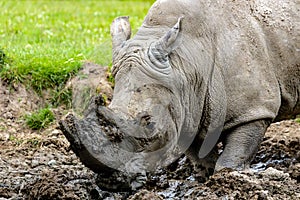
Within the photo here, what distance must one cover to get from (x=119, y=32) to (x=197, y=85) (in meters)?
0.70

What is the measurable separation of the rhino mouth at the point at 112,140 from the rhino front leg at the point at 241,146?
2.71 ft

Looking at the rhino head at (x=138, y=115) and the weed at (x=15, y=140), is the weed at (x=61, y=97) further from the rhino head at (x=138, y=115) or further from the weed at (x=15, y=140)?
the rhino head at (x=138, y=115)

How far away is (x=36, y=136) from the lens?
285 inches

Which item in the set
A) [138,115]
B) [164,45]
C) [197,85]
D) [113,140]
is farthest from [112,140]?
[197,85]

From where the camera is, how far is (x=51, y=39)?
10.1 meters

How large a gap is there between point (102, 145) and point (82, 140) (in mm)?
161

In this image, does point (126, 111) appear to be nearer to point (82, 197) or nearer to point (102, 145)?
point (102, 145)

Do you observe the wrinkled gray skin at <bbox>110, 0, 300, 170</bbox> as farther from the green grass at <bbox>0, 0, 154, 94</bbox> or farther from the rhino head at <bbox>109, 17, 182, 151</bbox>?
the green grass at <bbox>0, 0, 154, 94</bbox>

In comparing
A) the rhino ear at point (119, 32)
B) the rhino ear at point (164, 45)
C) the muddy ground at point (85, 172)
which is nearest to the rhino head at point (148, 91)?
the rhino ear at point (164, 45)

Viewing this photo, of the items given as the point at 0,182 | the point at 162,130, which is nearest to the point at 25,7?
the point at 0,182

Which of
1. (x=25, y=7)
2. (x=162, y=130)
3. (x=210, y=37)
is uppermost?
(x=210, y=37)

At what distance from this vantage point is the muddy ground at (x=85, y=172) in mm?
5207

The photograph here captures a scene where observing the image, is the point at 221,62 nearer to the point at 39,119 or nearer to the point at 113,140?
the point at 113,140

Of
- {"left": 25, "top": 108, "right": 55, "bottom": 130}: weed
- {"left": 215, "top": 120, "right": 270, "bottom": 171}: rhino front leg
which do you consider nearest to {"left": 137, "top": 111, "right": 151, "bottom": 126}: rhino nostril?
{"left": 215, "top": 120, "right": 270, "bottom": 171}: rhino front leg
